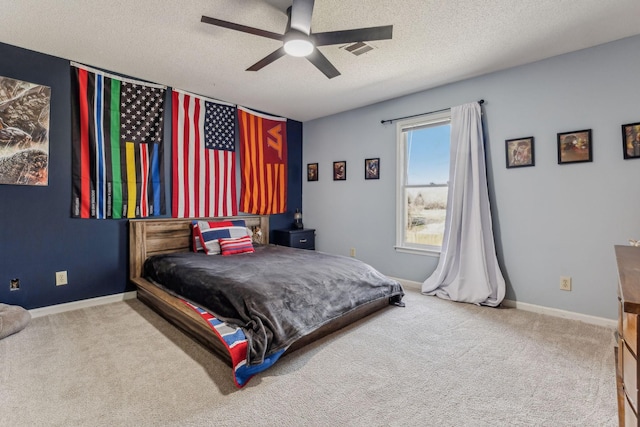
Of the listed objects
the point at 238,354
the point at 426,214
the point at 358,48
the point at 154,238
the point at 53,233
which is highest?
the point at 358,48

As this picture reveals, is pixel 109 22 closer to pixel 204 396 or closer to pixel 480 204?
pixel 204 396

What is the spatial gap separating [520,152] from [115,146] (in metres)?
4.27

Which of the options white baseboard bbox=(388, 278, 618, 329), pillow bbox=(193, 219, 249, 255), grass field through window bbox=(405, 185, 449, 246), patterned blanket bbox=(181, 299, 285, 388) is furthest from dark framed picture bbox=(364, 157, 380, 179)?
patterned blanket bbox=(181, 299, 285, 388)

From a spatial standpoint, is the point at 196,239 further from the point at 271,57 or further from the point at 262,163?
the point at 271,57

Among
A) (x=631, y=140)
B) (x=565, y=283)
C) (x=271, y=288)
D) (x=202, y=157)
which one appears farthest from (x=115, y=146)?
(x=631, y=140)

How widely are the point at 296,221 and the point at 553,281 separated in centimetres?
354

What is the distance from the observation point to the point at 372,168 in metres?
4.40

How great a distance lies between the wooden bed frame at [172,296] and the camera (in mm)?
2275

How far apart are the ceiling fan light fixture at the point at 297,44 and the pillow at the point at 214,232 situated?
7.42 feet

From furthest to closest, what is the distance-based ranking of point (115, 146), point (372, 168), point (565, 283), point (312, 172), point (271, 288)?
point (312, 172) < point (372, 168) < point (115, 146) < point (565, 283) < point (271, 288)

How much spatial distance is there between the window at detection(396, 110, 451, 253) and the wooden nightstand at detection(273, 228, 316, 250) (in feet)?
4.93

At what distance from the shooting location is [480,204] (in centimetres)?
332

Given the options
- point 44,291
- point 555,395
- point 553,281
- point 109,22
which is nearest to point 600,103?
point 553,281

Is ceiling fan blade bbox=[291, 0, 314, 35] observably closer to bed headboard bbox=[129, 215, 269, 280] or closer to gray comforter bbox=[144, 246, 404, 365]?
gray comforter bbox=[144, 246, 404, 365]
